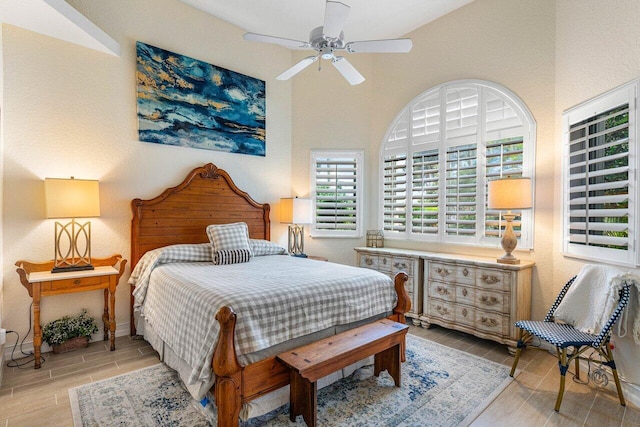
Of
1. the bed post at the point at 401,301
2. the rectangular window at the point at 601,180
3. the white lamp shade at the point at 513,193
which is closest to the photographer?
the rectangular window at the point at 601,180

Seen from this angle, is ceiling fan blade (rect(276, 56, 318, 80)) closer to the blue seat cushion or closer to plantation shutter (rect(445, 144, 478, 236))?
plantation shutter (rect(445, 144, 478, 236))

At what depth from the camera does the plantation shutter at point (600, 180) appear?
2.40 meters

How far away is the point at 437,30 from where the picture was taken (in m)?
4.18

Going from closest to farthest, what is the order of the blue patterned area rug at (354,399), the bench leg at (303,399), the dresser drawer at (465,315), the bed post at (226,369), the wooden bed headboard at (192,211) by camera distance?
the bed post at (226,369)
the bench leg at (303,399)
the blue patterned area rug at (354,399)
the dresser drawer at (465,315)
the wooden bed headboard at (192,211)

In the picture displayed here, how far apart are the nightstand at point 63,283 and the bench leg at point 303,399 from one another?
6.77 ft

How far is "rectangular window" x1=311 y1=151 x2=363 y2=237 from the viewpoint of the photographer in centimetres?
485

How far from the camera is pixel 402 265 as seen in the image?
13.0ft

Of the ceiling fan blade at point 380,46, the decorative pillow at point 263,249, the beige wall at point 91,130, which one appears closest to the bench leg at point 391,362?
the decorative pillow at point 263,249

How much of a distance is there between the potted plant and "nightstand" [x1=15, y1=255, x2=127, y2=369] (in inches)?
6.9

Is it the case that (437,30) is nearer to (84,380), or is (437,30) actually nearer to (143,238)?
(143,238)

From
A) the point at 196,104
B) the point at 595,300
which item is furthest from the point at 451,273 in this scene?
the point at 196,104

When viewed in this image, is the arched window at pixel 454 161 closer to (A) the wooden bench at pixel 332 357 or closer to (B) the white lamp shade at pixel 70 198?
(A) the wooden bench at pixel 332 357

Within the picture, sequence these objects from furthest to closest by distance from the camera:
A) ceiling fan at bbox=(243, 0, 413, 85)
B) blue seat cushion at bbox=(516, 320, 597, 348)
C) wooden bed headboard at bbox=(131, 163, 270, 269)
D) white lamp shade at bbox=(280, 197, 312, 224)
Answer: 1. white lamp shade at bbox=(280, 197, 312, 224)
2. wooden bed headboard at bbox=(131, 163, 270, 269)
3. ceiling fan at bbox=(243, 0, 413, 85)
4. blue seat cushion at bbox=(516, 320, 597, 348)

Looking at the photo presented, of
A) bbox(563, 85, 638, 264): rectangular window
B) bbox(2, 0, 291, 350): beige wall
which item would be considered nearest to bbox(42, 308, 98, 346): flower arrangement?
bbox(2, 0, 291, 350): beige wall
